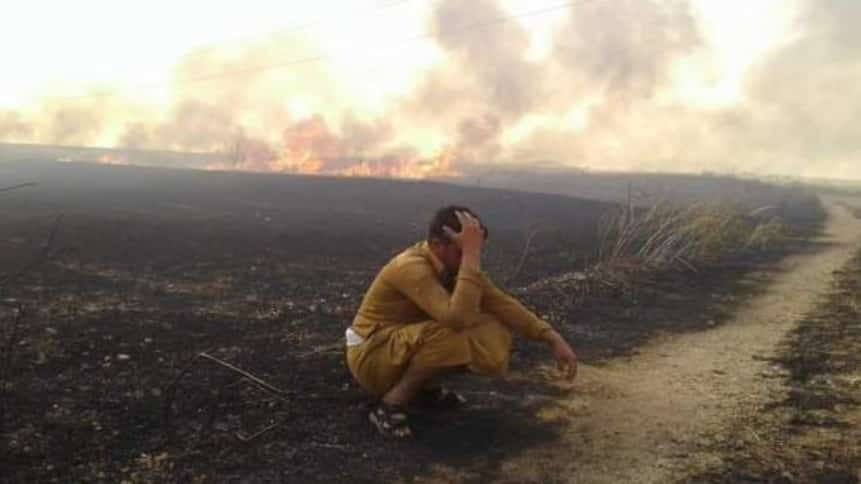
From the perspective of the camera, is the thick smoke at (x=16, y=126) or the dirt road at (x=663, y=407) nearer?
the dirt road at (x=663, y=407)

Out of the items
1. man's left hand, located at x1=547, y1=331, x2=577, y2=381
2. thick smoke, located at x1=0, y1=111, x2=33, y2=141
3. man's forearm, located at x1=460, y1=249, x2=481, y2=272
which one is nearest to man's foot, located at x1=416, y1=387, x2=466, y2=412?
man's left hand, located at x1=547, y1=331, x2=577, y2=381

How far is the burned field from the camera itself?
16.4ft

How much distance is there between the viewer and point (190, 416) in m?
5.59

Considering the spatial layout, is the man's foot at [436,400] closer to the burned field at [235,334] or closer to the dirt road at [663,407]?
the burned field at [235,334]

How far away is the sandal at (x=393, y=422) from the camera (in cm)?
527

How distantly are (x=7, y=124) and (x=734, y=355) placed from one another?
6900cm

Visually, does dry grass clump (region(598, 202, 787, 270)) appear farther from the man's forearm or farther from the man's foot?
the man's forearm

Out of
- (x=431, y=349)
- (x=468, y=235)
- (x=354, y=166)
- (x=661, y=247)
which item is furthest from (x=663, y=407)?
(x=354, y=166)

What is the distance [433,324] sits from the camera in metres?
5.05

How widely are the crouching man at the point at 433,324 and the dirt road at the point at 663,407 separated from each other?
0.59 metres

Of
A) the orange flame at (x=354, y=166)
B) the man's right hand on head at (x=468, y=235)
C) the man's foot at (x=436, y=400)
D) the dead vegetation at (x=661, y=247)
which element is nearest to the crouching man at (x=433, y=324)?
the man's right hand on head at (x=468, y=235)

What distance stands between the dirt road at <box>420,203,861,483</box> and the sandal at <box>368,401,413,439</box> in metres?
0.54

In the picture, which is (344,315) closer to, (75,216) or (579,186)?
(75,216)

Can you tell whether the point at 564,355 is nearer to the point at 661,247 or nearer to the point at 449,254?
the point at 449,254
